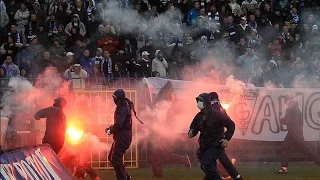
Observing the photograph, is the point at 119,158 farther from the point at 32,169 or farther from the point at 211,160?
the point at 32,169

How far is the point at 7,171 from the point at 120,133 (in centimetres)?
487

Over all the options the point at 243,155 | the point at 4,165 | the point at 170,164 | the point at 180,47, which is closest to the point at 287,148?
the point at 243,155

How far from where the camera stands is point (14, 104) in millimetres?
16516

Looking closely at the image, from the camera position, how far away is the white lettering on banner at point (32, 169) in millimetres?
9047

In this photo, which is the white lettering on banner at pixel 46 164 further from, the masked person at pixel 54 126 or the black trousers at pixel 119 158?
the masked person at pixel 54 126

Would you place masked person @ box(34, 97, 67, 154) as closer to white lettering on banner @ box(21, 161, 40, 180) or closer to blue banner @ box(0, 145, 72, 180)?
blue banner @ box(0, 145, 72, 180)

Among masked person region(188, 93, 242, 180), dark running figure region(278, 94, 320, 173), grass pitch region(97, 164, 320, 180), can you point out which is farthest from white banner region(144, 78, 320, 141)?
masked person region(188, 93, 242, 180)

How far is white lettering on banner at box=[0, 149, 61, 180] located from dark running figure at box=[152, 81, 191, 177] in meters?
5.56

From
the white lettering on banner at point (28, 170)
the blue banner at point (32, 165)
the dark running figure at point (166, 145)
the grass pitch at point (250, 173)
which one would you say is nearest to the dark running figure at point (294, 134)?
the grass pitch at point (250, 173)

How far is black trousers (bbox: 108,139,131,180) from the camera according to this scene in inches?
531

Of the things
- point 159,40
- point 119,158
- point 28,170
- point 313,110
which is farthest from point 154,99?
point 28,170

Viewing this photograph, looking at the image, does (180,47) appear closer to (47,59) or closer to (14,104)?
(47,59)

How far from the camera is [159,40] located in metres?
19.5

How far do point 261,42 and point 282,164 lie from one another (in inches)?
194
